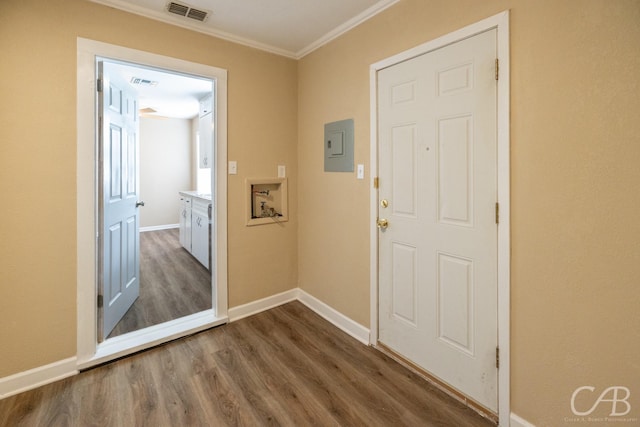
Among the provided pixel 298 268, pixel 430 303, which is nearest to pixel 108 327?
pixel 298 268

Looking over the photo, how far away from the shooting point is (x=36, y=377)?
1886mm

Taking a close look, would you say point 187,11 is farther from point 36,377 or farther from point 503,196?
point 36,377

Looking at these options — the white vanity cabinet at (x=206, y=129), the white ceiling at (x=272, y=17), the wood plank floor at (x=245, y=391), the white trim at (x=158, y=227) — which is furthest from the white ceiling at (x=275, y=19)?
the white trim at (x=158, y=227)

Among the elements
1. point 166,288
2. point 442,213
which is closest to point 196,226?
point 166,288

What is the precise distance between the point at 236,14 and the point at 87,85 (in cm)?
116

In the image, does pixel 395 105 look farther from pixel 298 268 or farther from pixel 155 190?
pixel 155 190

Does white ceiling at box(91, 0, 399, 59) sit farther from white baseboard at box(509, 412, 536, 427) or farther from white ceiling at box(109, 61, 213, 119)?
white baseboard at box(509, 412, 536, 427)

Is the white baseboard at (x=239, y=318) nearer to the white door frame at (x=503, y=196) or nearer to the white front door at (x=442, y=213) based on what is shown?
the white door frame at (x=503, y=196)

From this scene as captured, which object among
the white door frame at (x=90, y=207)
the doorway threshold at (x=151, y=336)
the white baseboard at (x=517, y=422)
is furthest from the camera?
the doorway threshold at (x=151, y=336)

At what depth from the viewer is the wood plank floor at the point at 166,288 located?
9.07 ft

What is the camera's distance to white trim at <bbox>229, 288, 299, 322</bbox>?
9.05 feet

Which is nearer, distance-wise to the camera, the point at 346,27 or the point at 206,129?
the point at 346,27

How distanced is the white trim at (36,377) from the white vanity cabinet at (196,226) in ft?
6.53

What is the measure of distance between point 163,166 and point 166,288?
4.29 m
